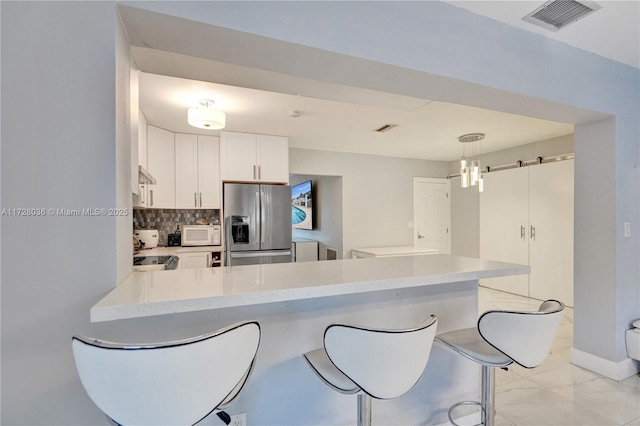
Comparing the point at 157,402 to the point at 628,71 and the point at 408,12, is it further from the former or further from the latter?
the point at 628,71

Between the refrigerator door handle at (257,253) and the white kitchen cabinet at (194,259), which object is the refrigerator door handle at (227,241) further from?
the white kitchen cabinet at (194,259)

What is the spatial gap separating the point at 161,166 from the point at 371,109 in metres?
2.63

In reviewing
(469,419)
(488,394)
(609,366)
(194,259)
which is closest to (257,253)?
(194,259)

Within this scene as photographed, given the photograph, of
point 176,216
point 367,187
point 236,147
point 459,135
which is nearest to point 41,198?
point 236,147

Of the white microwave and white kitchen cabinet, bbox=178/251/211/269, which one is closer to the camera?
white kitchen cabinet, bbox=178/251/211/269

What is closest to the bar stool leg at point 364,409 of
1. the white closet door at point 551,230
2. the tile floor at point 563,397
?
the tile floor at point 563,397

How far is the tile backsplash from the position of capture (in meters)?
4.07

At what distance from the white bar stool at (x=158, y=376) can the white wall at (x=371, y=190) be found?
13.7 feet

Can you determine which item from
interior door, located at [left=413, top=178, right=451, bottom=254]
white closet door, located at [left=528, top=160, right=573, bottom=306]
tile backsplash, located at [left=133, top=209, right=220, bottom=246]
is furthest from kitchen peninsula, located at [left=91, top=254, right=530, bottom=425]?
interior door, located at [left=413, top=178, right=451, bottom=254]

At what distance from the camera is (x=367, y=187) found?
538cm

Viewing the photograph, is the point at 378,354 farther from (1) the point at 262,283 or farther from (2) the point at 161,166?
(2) the point at 161,166

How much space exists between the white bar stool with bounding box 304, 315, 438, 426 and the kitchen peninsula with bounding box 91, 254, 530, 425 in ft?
0.56

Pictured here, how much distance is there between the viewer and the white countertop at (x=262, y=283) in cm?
93

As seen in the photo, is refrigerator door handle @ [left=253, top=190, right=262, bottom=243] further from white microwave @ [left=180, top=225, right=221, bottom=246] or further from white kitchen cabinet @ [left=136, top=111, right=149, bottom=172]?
white kitchen cabinet @ [left=136, top=111, right=149, bottom=172]
